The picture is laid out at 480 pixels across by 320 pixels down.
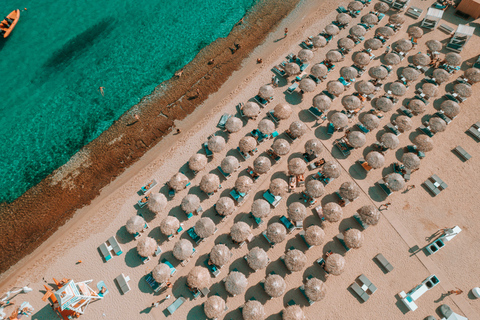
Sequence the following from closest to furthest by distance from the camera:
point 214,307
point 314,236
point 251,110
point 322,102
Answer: point 214,307 → point 314,236 → point 251,110 → point 322,102

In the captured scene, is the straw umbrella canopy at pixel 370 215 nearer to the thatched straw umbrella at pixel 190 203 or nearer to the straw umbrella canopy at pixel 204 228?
the straw umbrella canopy at pixel 204 228

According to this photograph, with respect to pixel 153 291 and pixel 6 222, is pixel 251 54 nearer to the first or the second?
pixel 153 291

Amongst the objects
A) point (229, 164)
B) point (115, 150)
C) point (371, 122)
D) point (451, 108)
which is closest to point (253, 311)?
point (229, 164)

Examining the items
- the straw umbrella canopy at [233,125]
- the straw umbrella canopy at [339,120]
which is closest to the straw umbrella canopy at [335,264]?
the straw umbrella canopy at [339,120]

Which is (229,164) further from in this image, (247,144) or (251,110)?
(251,110)

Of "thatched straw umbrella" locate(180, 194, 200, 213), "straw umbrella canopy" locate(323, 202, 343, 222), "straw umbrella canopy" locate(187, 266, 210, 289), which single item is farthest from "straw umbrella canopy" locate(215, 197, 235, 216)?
"straw umbrella canopy" locate(323, 202, 343, 222)

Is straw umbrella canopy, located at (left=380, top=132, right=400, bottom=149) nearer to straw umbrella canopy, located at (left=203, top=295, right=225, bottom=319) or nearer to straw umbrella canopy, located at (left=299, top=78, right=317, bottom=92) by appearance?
straw umbrella canopy, located at (left=299, top=78, right=317, bottom=92)

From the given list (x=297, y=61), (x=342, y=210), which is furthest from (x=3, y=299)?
(x=297, y=61)

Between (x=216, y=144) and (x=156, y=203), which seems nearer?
(x=156, y=203)
